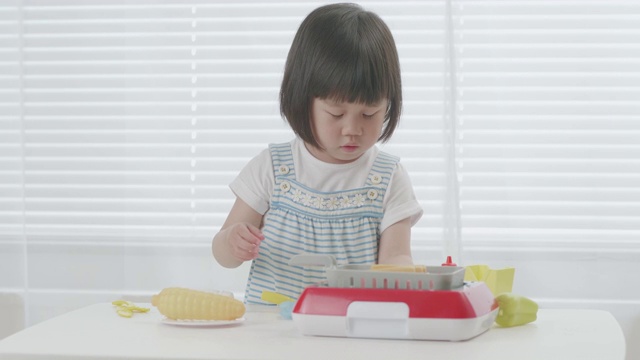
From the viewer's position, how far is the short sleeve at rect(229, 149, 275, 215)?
1383 mm

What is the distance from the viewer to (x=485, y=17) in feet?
6.54

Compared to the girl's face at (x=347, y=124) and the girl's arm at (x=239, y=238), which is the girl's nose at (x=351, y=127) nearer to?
the girl's face at (x=347, y=124)

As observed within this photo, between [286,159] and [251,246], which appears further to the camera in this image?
[286,159]

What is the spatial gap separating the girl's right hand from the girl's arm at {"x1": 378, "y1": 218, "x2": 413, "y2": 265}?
23cm

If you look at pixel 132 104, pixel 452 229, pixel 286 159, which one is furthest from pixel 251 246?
pixel 132 104

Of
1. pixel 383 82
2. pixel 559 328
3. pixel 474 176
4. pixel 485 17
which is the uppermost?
pixel 485 17

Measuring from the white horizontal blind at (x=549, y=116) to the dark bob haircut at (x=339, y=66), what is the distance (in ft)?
2.28

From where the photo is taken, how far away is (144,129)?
2115 millimetres

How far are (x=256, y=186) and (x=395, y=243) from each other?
218 mm

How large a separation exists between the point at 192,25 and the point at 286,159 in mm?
799

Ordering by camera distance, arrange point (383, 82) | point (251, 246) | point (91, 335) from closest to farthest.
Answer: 1. point (91, 335)
2. point (251, 246)
3. point (383, 82)

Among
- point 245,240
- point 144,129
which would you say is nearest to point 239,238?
point 245,240

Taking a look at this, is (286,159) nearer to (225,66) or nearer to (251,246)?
(251,246)

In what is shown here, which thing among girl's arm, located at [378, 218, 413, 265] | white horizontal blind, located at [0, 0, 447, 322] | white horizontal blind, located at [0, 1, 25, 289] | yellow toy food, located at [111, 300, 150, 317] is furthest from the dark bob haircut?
white horizontal blind, located at [0, 1, 25, 289]
